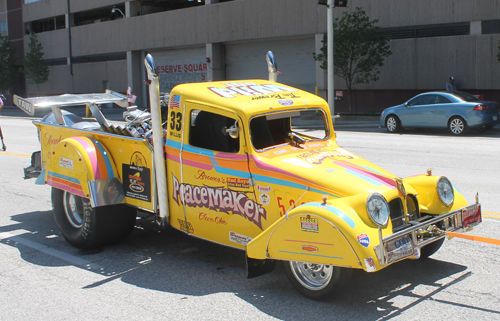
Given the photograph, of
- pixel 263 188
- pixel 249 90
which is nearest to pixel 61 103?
pixel 249 90

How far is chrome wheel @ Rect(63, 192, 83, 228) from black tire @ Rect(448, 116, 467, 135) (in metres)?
15.3

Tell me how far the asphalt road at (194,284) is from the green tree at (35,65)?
4430cm

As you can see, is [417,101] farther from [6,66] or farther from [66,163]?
[6,66]

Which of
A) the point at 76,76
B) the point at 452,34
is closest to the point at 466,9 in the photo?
the point at 452,34

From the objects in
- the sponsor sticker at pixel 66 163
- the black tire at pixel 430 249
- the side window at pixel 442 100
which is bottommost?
the black tire at pixel 430 249

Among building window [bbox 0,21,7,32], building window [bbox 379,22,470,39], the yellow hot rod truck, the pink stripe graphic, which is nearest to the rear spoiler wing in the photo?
the yellow hot rod truck

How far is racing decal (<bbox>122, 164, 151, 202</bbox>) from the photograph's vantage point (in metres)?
6.17

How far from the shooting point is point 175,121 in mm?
5922

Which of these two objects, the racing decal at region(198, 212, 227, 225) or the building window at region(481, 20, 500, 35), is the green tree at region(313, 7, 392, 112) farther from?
the racing decal at region(198, 212, 227, 225)

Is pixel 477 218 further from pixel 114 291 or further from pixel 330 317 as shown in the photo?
pixel 114 291

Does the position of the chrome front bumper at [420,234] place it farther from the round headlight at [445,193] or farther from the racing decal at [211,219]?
the racing decal at [211,219]

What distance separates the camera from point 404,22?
26422 millimetres

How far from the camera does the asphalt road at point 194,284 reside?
4.65 metres

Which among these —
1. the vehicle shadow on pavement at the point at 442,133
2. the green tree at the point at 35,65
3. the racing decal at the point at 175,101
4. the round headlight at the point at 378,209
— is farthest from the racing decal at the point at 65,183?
the green tree at the point at 35,65
